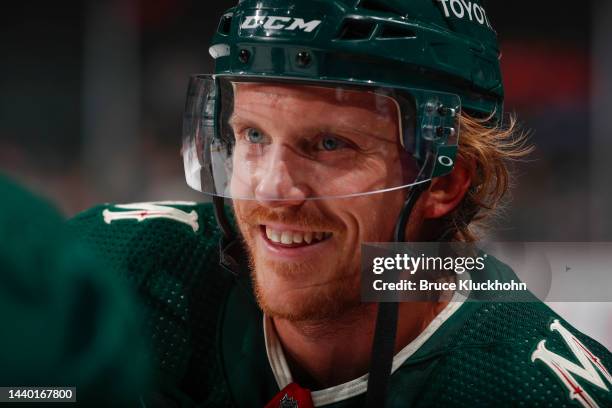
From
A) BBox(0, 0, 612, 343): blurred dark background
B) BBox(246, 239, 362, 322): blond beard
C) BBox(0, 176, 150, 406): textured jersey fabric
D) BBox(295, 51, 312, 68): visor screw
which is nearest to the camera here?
BBox(0, 176, 150, 406): textured jersey fabric

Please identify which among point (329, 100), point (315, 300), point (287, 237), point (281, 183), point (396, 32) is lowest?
point (315, 300)

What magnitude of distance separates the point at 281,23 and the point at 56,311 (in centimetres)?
81

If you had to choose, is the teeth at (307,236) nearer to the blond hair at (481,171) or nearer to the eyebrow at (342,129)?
the eyebrow at (342,129)

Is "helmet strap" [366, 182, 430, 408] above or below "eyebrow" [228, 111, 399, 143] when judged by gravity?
below

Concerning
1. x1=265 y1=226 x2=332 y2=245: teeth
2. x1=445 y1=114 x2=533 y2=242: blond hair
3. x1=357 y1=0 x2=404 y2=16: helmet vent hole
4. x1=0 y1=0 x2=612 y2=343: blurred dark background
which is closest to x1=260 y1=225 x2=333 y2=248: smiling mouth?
x1=265 y1=226 x2=332 y2=245: teeth

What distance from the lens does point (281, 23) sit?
1.35 metres

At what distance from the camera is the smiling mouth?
4.68ft

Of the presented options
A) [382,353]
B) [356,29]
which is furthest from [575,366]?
[356,29]

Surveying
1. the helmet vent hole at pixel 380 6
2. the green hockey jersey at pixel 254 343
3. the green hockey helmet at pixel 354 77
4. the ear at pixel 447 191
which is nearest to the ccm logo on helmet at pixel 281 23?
the green hockey helmet at pixel 354 77

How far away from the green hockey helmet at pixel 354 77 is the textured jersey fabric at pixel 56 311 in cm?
70

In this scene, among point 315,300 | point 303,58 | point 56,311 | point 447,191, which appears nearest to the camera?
point 56,311

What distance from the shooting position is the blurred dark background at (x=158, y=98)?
3.58m

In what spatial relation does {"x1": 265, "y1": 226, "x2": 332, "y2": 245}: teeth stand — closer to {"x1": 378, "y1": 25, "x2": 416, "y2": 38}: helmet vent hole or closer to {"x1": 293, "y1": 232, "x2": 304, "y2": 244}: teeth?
{"x1": 293, "y1": 232, "x2": 304, "y2": 244}: teeth

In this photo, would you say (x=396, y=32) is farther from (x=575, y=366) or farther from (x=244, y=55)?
(x=575, y=366)
